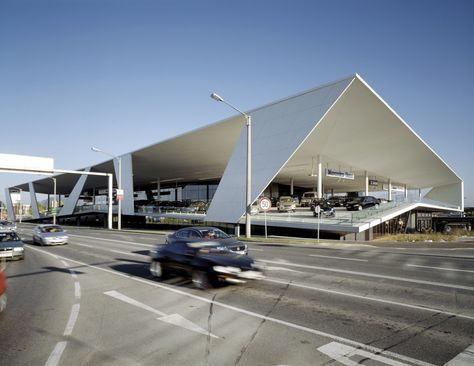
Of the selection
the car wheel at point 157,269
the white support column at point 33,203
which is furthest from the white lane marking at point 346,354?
the white support column at point 33,203

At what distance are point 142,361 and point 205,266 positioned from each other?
13.2ft

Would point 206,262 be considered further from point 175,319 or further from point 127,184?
point 127,184

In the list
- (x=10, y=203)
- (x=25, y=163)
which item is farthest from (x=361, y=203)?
(x=10, y=203)

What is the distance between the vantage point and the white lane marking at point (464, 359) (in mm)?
4094

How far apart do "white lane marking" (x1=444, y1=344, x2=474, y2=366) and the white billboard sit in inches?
1831

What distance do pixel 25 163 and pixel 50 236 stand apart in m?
24.8

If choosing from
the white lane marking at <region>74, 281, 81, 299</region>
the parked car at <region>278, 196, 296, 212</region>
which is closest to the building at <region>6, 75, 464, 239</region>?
the parked car at <region>278, 196, 296, 212</region>

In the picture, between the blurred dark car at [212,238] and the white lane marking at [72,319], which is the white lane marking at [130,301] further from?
the blurred dark car at [212,238]

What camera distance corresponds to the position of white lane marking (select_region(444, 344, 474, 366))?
13.4 feet

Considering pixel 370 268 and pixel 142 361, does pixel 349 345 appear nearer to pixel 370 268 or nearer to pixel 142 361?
pixel 142 361

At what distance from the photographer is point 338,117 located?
102ft

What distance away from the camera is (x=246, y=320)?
5.86m

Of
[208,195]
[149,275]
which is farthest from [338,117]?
[208,195]

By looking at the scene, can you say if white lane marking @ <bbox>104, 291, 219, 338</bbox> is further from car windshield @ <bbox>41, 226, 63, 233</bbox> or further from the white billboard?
the white billboard
